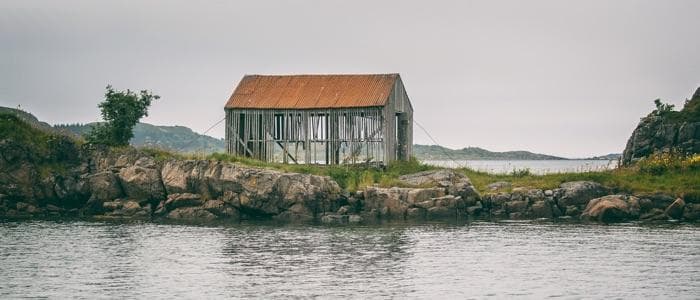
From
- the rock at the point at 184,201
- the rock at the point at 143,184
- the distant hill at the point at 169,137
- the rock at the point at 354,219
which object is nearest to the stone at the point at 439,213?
the rock at the point at 354,219

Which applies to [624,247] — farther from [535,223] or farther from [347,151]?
[347,151]

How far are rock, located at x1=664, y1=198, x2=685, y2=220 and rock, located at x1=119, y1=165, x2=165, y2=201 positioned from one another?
31.9 metres

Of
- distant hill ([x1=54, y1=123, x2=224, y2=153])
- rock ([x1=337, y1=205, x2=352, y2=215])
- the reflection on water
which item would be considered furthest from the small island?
distant hill ([x1=54, y1=123, x2=224, y2=153])

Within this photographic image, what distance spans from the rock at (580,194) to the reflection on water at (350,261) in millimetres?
4473

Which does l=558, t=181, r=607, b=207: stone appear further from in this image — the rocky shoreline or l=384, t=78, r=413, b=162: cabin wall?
l=384, t=78, r=413, b=162: cabin wall

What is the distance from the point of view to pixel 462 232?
56.2m

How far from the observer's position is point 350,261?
46.0m

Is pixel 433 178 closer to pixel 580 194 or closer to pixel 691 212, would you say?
pixel 580 194

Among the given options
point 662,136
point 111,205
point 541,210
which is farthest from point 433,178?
point 111,205

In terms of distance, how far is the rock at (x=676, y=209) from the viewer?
61000 mm

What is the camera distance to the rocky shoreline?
207 feet

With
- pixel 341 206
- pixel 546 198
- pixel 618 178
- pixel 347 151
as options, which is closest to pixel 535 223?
pixel 546 198

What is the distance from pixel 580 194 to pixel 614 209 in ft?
10.1

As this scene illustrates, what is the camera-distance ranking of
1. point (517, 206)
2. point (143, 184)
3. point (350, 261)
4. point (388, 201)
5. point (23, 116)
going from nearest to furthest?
point (350, 261)
point (388, 201)
point (517, 206)
point (143, 184)
point (23, 116)
